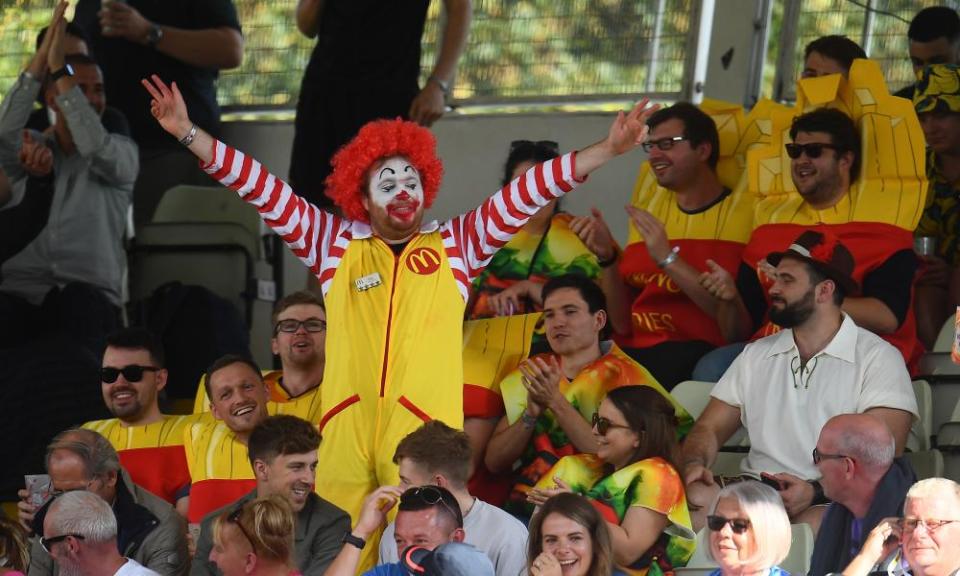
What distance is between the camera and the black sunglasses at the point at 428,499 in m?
4.94

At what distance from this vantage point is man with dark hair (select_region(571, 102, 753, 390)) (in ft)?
22.8

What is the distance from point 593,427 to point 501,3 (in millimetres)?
3664

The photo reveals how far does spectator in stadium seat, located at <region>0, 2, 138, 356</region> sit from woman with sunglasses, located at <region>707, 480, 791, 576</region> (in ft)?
12.1

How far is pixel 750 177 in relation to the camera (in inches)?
276

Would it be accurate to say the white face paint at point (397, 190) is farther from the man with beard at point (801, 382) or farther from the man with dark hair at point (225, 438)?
the man with beard at point (801, 382)

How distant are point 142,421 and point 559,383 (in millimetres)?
1531

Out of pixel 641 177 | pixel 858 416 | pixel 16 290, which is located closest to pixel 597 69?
pixel 641 177

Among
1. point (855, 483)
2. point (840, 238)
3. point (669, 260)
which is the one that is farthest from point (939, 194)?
point (855, 483)

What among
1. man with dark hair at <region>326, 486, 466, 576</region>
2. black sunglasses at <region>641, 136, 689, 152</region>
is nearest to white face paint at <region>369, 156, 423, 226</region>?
man with dark hair at <region>326, 486, 466, 576</region>

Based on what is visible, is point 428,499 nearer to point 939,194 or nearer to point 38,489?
point 38,489

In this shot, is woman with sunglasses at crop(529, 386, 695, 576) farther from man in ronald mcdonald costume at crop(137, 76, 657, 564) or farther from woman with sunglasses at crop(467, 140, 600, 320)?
woman with sunglasses at crop(467, 140, 600, 320)

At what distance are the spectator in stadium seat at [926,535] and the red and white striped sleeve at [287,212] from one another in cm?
203

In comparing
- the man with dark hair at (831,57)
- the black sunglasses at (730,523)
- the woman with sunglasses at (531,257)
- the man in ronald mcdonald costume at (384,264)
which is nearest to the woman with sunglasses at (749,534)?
the black sunglasses at (730,523)

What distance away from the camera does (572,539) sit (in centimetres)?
496
